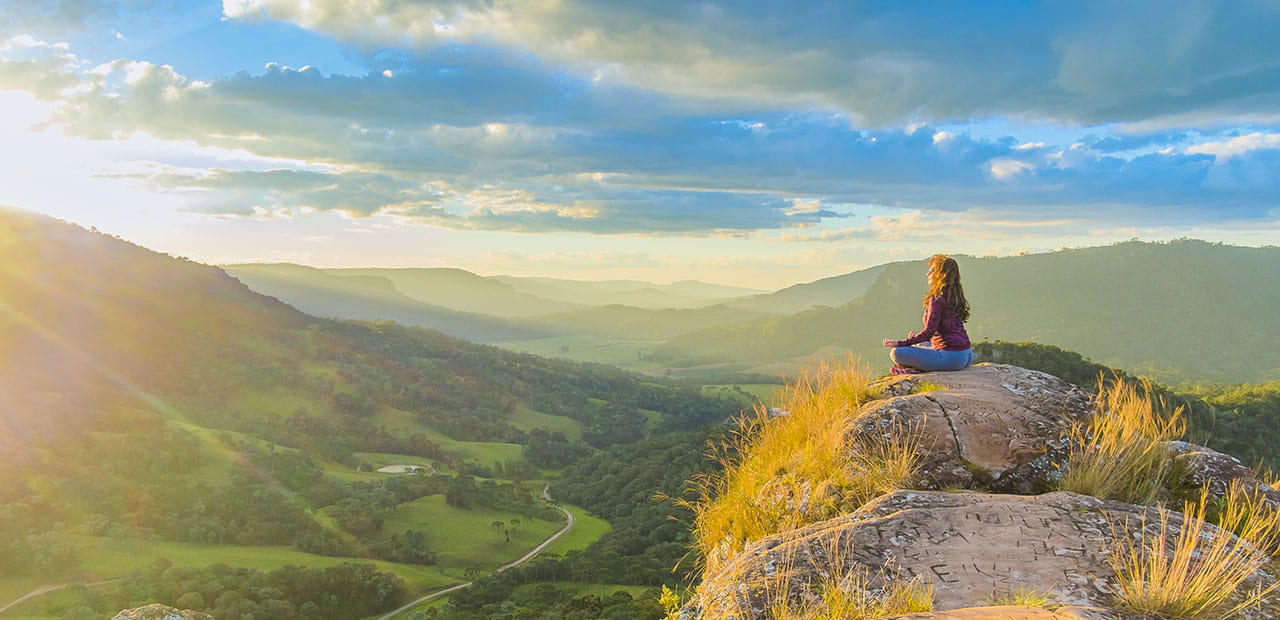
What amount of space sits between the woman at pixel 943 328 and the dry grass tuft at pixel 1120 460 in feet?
8.30

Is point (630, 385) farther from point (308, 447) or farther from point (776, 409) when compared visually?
point (776, 409)

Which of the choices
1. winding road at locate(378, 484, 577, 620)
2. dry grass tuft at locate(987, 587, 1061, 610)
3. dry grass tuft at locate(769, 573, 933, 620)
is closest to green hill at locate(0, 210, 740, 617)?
winding road at locate(378, 484, 577, 620)

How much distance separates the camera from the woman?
35.6ft

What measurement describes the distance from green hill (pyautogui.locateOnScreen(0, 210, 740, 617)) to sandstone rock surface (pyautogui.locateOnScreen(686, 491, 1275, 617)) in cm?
5921

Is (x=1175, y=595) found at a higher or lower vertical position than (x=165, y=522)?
higher

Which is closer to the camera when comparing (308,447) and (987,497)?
(987,497)

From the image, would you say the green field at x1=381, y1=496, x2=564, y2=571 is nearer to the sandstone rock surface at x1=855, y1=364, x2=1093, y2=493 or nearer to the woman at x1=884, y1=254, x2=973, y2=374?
the woman at x1=884, y1=254, x2=973, y2=374

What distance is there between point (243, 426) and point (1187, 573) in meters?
133

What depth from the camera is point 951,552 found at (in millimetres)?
5785

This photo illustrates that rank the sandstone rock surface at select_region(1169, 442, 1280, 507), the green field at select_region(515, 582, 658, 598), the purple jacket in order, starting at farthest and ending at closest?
the green field at select_region(515, 582, 658, 598) < the purple jacket < the sandstone rock surface at select_region(1169, 442, 1280, 507)

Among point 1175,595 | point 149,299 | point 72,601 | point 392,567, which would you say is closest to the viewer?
point 1175,595

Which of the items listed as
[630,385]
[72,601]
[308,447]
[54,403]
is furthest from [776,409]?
[630,385]

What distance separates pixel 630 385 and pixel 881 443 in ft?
594

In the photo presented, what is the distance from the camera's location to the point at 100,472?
78.3 m
